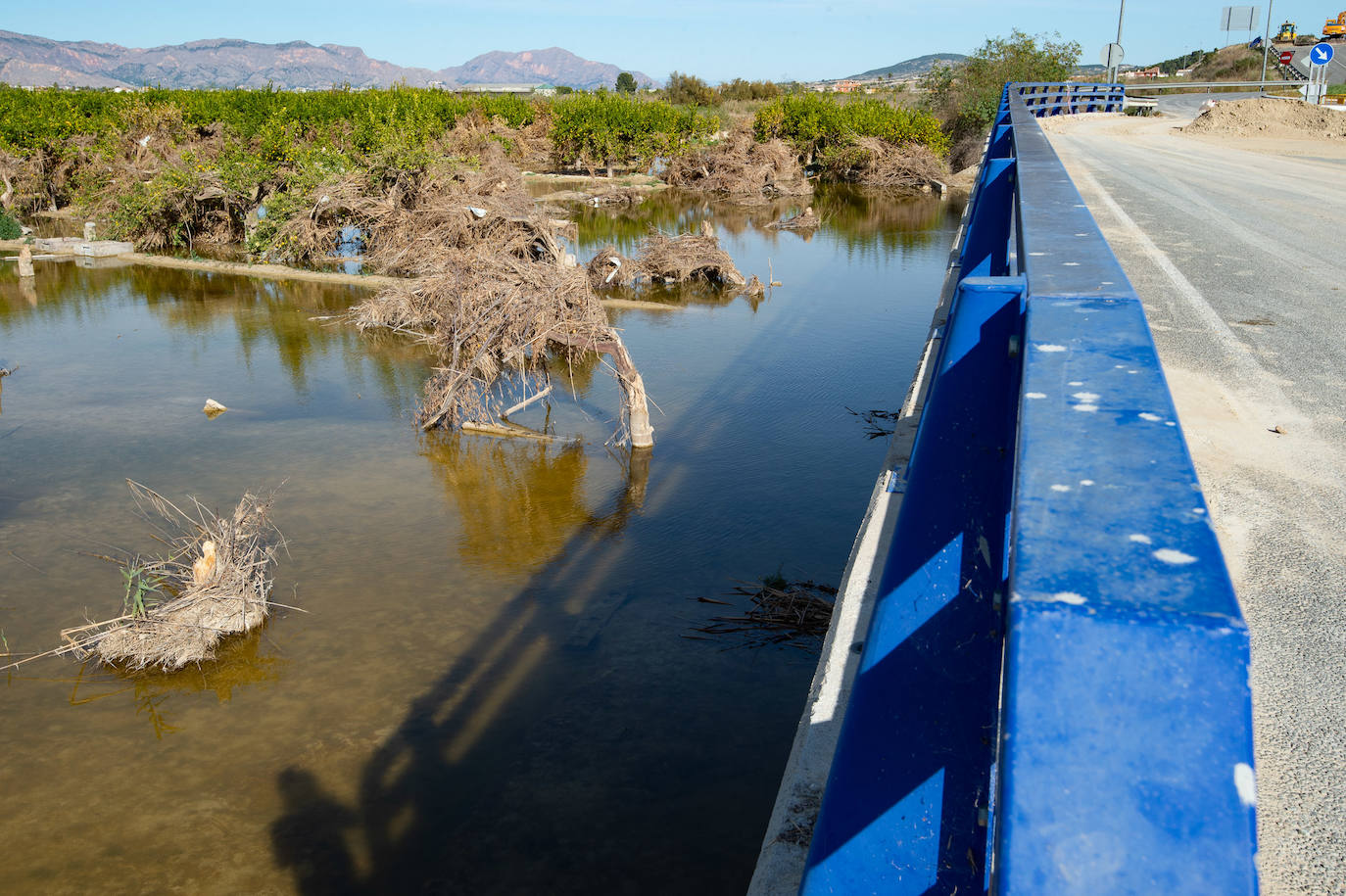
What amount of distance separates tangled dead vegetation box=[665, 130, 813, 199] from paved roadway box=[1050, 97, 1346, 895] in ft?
92.7

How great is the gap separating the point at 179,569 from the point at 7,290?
51.0 feet

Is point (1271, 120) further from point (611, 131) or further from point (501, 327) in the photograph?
point (611, 131)

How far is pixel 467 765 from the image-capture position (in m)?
6.82

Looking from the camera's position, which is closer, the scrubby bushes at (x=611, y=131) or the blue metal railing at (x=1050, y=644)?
the blue metal railing at (x=1050, y=644)

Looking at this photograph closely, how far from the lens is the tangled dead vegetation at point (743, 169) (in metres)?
39.1

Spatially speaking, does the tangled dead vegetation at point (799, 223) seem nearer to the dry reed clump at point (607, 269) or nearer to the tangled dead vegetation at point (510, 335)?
the dry reed clump at point (607, 269)

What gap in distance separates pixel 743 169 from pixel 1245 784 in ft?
133

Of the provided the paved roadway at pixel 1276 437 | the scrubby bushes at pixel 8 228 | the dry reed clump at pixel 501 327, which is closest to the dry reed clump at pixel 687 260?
the dry reed clump at pixel 501 327

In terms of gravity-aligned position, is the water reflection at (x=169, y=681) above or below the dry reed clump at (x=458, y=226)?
below

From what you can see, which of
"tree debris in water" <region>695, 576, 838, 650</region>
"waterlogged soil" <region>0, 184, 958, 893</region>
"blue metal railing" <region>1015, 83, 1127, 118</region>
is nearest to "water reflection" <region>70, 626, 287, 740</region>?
"waterlogged soil" <region>0, 184, 958, 893</region>

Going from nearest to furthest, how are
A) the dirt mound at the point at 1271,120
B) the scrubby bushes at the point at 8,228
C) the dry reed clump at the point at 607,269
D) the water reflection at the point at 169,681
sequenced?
the water reflection at the point at 169,681
the dry reed clump at the point at 607,269
the dirt mound at the point at 1271,120
the scrubby bushes at the point at 8,228

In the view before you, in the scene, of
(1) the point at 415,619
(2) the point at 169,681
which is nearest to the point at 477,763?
(1) the point at 415,619

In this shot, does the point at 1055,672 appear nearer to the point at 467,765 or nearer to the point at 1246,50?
the point at 467,765

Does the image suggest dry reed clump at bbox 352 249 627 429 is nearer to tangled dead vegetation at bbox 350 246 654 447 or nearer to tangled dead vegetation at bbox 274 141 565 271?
tangled dead vegetation at bbox 350 246 654 447
